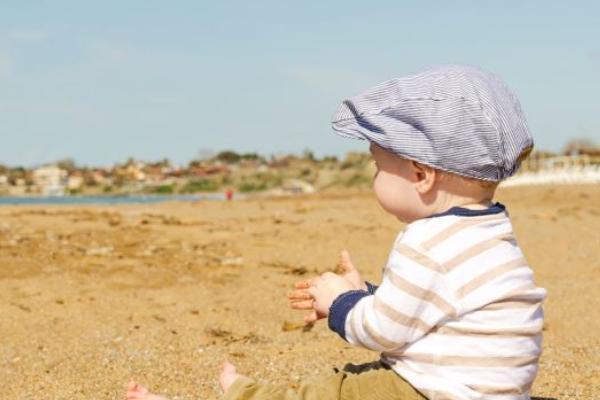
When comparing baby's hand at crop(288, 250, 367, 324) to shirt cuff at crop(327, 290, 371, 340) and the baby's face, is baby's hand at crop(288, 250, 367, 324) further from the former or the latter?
the baby's face

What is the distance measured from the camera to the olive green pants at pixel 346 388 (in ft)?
6.35

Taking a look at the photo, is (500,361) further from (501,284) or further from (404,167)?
(404,167)

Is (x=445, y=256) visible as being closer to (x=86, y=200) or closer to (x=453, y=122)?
(x=453, y=122)

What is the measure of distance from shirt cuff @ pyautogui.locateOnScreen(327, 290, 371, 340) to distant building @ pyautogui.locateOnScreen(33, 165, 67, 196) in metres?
27.9

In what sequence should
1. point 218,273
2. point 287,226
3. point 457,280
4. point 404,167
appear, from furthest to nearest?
point 287,226, point 218,273, point 404,167, point 457,280

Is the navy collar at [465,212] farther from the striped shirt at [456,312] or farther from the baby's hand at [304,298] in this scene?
the baby's hand at [304,298]

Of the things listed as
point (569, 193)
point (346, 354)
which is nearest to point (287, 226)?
point (346, 354)

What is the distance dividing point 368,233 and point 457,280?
6.20m

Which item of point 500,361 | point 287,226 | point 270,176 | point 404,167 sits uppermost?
point 404,167

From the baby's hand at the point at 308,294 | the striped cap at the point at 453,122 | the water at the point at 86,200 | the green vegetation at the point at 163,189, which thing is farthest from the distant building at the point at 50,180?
the striped cap at the point at 453,122

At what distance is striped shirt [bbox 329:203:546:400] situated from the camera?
1.83 m

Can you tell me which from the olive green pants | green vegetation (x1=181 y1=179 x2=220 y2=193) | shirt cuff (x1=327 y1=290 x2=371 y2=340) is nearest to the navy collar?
shirt cuff (x1=327 y1=290 x2=371 y2=340)

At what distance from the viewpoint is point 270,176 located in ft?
96.3

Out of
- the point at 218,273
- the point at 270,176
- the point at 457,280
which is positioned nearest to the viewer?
the point at 457,280
